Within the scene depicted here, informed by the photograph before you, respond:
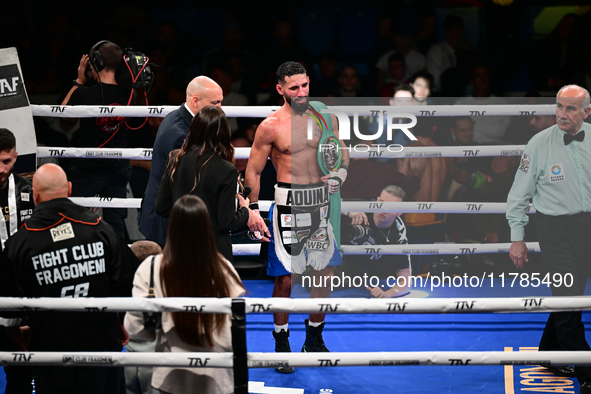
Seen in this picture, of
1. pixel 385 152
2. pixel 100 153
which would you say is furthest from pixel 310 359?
pixel 100 153

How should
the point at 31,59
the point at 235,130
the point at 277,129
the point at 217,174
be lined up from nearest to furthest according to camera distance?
the point at 217,174 → the point at 277,129 → the point at 235,130 → the point at 31,59

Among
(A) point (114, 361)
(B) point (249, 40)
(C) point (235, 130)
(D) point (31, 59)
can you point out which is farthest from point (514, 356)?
(D) point (31, 59)

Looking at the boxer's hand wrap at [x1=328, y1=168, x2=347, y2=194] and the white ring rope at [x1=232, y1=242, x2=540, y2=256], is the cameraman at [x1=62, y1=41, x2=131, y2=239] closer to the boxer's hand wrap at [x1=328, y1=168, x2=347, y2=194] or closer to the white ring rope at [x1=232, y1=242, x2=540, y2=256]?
Answer: the white ring rope at [x1=232, y1=242, x2=540, y2=256]

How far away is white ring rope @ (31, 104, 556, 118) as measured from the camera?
14.6ft

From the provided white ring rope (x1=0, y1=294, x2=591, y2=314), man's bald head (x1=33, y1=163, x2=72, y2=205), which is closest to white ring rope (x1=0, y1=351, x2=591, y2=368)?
white ring rope (x1=0, y1=294, x2=591, y2=314)

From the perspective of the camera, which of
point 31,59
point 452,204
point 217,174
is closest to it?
point 217,174

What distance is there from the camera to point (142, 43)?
7.29 m

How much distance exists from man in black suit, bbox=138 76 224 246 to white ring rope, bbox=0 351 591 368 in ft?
4.23

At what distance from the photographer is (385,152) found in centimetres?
452

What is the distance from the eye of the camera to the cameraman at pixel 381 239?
4656mm

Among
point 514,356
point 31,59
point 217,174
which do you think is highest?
point 31,59

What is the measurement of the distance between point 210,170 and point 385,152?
1733 mm

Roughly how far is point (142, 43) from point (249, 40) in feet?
4.09

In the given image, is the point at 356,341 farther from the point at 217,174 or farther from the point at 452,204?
the point at 217,174
